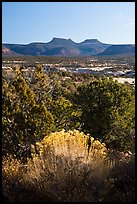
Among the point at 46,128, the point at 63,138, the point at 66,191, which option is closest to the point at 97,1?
the point at 63,138

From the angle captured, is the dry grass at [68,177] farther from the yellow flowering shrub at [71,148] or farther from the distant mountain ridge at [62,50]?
the distant mountain ridge at [62,50]

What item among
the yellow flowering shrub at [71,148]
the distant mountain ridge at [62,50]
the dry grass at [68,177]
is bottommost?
the dry grass at [68,177]

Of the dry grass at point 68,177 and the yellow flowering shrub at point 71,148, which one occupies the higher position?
the yellow flowering shrub at point 71,148

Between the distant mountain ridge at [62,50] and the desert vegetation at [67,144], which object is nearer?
the desert vegetation at [67,144]

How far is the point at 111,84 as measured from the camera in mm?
9906

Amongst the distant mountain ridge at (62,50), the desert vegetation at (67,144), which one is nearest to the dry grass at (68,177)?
the desert vegetation at (67,144)

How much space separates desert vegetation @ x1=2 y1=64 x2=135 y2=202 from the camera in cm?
427

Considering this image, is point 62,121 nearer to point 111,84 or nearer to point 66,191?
point 111,84

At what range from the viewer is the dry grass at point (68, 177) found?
13.6 feet

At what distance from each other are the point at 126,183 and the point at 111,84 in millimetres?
5626

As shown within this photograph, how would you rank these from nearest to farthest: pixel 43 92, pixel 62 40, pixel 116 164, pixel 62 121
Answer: pixel 116 164, pixel 62 121, pixel 43 92, pixel 62 40

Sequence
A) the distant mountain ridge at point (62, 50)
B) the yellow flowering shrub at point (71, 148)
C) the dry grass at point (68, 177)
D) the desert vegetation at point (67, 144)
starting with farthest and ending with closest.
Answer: the distant mountain ridge at point (62, 50)
the yellow flowering shrub at point (71, 148)
the desert vegetation at point (67, 144)
the dry grass at point (68, 177)

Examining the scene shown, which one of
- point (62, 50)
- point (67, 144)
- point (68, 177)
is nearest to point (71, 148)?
point (67, 144)

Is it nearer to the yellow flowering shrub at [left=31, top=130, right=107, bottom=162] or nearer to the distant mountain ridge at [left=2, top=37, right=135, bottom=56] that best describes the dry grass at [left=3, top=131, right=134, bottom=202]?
the yellow flowering shrub at [left=31, top=130, right=107, bottom=162]
